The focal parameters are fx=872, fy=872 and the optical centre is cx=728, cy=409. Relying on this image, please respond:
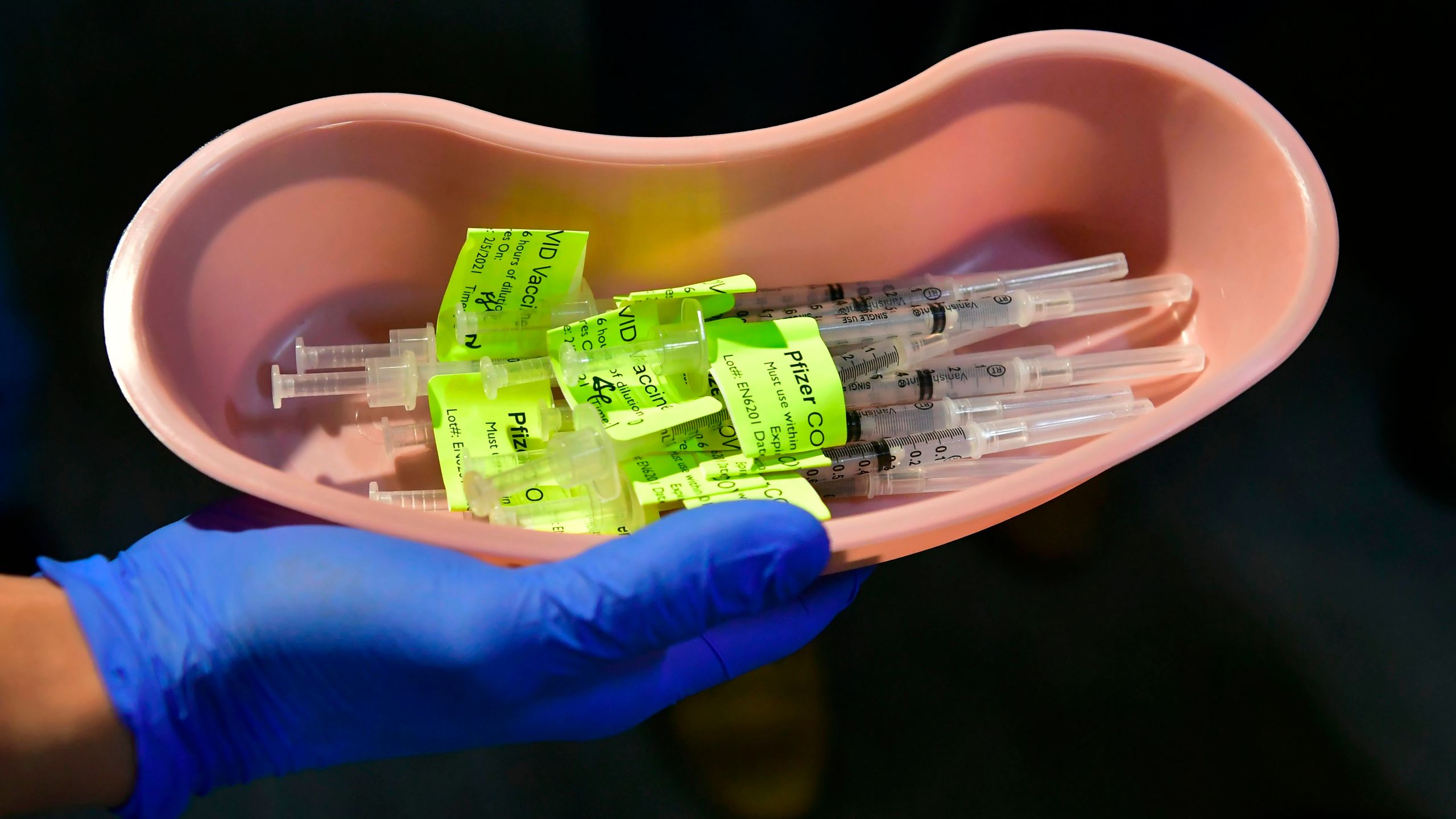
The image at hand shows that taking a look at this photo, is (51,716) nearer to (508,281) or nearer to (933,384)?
(508,281)

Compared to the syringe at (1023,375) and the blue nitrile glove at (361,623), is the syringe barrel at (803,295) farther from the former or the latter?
the blue nitrile glove at (361,623)

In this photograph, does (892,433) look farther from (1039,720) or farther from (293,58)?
(293,58)

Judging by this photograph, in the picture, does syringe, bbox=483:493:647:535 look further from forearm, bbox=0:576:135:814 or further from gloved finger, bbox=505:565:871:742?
forearm, bbox=0:576:135:814

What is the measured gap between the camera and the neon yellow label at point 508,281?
1115 mm

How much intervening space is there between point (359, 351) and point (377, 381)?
6 centimetres

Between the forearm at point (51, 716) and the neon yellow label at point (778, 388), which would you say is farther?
the neon yellow label at point (778, 388)

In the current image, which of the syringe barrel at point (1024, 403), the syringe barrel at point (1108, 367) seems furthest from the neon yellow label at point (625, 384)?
the syringe barrel at point (1108, 367)

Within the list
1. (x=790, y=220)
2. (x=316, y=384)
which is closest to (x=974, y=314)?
(x=790, y=220)

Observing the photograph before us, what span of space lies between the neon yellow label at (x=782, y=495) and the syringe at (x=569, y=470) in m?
0.10

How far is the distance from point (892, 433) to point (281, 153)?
85cm

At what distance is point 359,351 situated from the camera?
3.73 ft

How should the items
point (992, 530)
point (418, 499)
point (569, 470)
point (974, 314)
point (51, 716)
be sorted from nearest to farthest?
point (51, 716), point (569, 470), point (418, 499), point (974, 314), point (992, 530)

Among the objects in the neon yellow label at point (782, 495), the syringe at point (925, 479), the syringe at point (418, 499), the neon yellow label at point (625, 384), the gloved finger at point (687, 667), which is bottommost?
the gloved finger at point (687, 667)

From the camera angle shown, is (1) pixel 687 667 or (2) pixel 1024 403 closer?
(1) pixel 687 667
